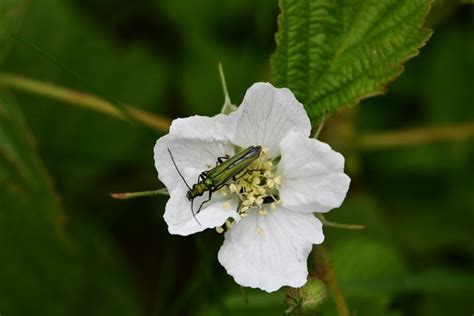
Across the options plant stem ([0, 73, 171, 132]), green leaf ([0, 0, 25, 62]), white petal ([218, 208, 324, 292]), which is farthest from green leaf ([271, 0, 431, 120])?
green leaf ([0, 0, 25, 62])

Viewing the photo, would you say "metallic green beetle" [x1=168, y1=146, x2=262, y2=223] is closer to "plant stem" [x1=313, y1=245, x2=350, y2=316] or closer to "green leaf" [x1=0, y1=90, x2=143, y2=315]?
"plant stem" [x1=313, y1=245, x2=350, y2=316]

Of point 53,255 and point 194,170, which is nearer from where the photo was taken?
point 194,170

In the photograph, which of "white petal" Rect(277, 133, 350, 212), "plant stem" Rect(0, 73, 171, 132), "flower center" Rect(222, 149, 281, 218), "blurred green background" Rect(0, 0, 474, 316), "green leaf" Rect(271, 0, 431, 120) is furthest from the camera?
"blurred green background" Rect(0, 0, 474, 316)

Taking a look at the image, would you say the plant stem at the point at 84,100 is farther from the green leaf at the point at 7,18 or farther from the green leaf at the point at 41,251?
the green leaf at the point at 7,18

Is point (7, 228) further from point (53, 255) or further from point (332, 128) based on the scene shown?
point (332, 128)

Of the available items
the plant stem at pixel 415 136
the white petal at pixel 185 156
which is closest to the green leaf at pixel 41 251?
the white petal at pixel 185 156

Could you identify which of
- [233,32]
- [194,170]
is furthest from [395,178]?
[194,170]

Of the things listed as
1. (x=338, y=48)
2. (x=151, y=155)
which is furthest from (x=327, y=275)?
(x=151, y=155)
